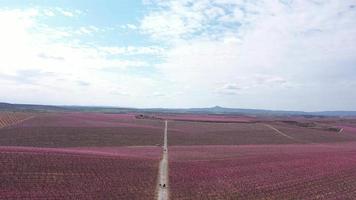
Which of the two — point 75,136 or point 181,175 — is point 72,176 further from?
point 75,136

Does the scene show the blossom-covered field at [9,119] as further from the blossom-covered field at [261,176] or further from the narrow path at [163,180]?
the narrow path at [163,180]

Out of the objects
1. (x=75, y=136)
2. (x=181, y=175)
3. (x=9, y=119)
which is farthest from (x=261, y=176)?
(x=9, y=119)

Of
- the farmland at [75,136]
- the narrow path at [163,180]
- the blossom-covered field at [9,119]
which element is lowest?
the narrow path at [163,180]

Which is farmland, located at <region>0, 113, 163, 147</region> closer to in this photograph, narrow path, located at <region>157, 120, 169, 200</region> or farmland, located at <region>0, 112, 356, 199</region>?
farmland, located at <region>0, 112, 356, 199</region>

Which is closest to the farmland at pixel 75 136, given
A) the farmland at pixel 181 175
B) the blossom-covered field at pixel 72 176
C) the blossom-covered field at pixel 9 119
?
the blossom-covered field at pixel 9 119

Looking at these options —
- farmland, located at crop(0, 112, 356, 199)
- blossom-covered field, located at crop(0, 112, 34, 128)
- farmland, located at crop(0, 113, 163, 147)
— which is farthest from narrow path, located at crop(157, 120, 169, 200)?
blossom-covered field, located at crop(0, 112, 34, 128)
